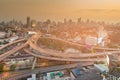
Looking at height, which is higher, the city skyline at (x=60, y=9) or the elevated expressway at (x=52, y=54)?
the city skyline at (x=60, y=9)

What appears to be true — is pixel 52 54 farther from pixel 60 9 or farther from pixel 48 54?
pixel 60 9

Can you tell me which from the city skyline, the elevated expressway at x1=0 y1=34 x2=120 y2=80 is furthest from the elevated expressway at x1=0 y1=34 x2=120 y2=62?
the city skyline

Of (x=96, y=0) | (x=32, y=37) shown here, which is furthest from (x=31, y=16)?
(x=96, y=0)

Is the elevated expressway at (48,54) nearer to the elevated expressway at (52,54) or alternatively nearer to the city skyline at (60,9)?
the elevated expressway at (52,54)

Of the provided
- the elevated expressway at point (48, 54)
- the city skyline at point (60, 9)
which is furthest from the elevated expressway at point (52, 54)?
the city skyline at point (60, 9)

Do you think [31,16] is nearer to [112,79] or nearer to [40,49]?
[40,49]

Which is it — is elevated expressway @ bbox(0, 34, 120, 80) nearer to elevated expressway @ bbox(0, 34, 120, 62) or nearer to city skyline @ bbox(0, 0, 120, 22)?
elevated expressway @ bbox(0, 34, 120, 62)

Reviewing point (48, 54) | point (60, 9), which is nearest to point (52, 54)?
point (48, 54)

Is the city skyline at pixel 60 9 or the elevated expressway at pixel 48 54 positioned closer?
the elevated expressway at pixel 48 54
